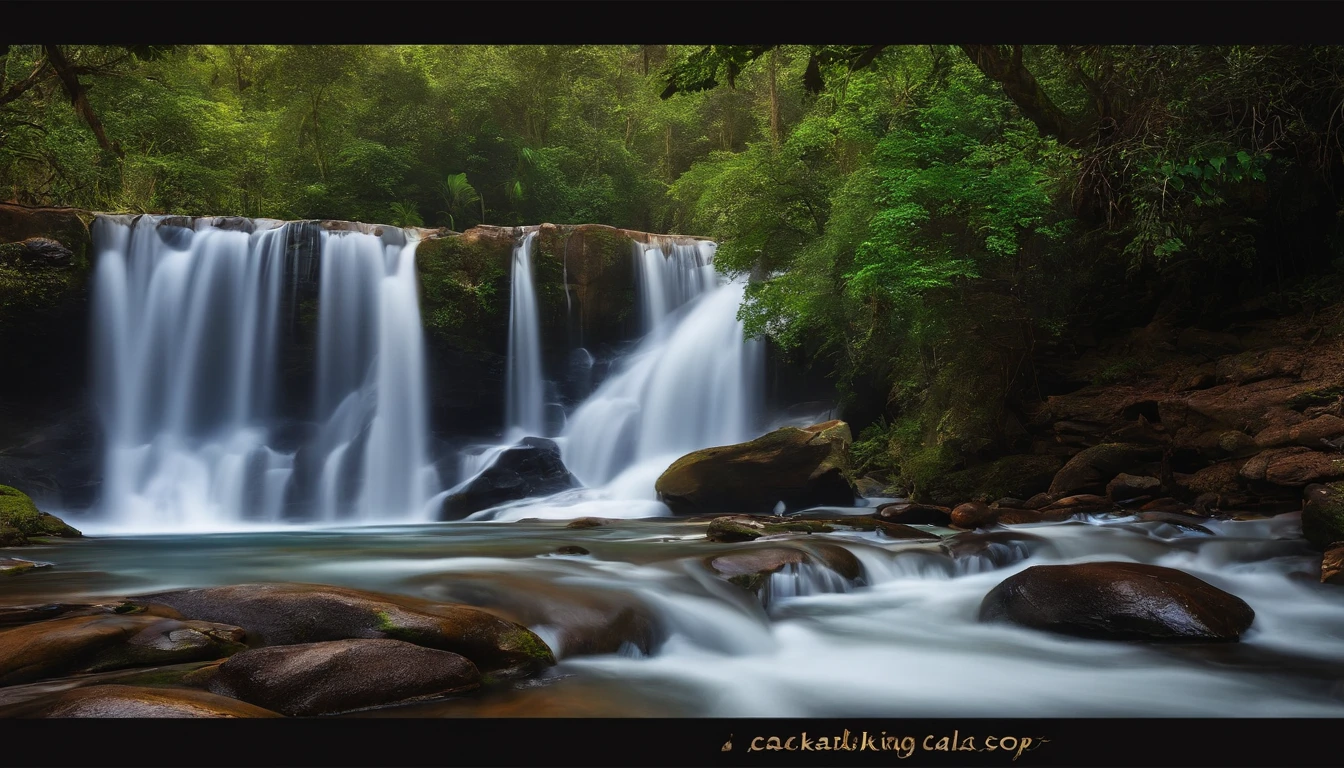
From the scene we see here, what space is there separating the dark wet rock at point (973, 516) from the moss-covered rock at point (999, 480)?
1170 mm

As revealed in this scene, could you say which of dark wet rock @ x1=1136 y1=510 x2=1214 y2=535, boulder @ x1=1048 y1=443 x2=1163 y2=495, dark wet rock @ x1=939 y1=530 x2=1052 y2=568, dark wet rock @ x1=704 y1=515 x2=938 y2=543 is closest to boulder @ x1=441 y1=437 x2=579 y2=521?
dark wet rock @ x1=704 y1=515 x2=938 y2=543

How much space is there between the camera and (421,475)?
46.3ft

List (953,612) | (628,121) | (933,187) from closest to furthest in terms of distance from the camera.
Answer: (953,612), (933,187), (628,121)

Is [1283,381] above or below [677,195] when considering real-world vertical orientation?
below

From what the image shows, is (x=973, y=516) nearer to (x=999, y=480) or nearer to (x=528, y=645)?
(x=999, y=480)

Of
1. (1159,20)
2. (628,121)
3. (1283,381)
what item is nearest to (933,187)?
(1283,381)

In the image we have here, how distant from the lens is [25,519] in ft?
25.9

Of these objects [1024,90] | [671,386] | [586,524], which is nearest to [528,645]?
[586,524]

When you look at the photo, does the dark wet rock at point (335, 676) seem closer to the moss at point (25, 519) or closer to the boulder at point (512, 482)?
the moss at point (25, 519)

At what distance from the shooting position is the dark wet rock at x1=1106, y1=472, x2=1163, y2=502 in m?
8.69

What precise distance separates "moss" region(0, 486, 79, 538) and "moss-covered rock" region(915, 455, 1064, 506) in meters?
9.47

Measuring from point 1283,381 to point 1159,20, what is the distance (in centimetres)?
679

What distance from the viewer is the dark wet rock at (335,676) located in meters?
2.93

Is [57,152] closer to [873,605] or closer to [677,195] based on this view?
[677,195]
